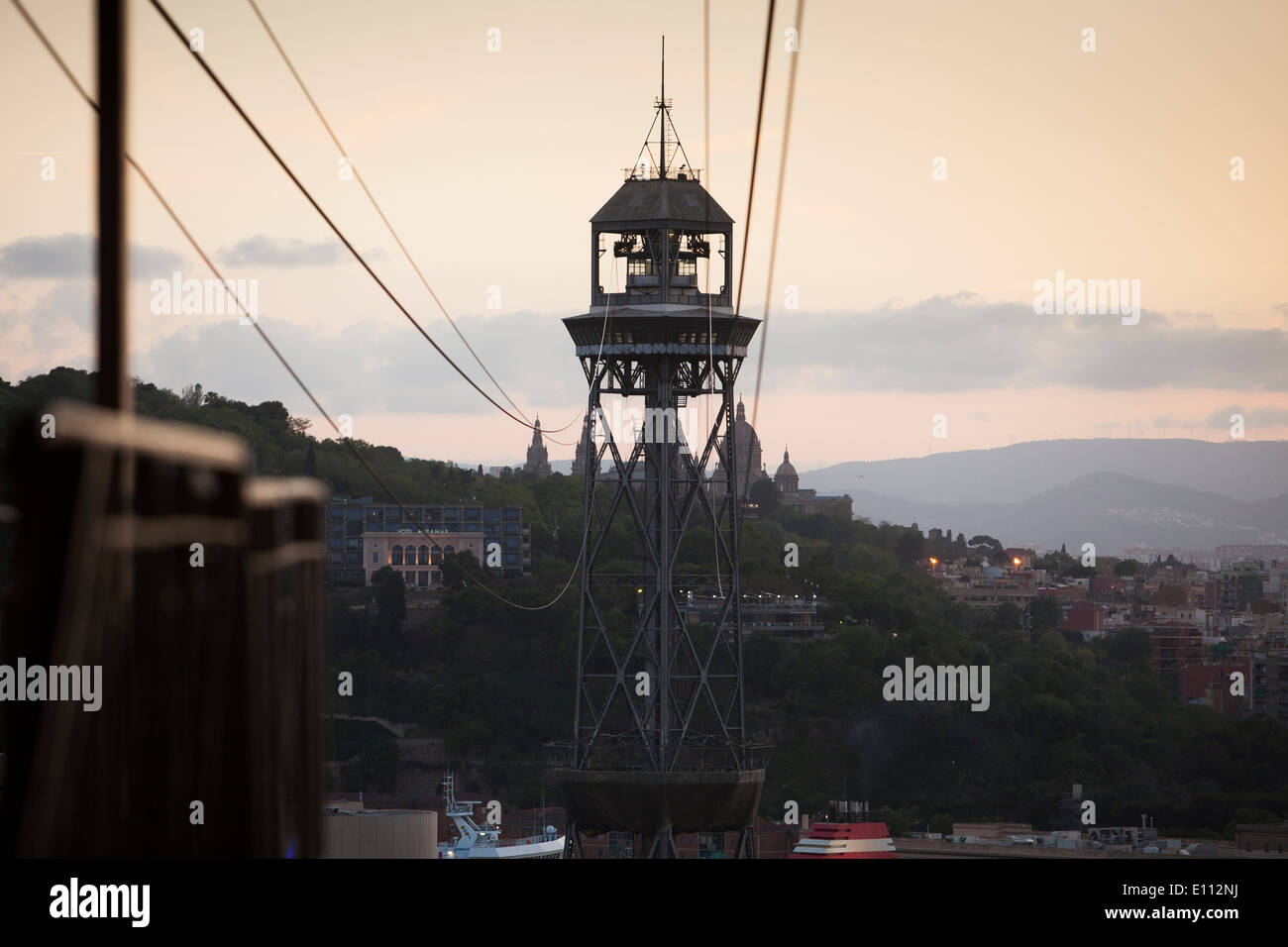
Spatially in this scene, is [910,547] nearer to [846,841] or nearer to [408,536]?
[408,536]

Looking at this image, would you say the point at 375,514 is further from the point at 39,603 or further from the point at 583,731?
the point at 39,603

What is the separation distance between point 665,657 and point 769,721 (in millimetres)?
39458

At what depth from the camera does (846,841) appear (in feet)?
168

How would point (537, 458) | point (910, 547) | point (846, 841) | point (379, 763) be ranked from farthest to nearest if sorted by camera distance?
point (537, 458) < point (910, 547) < point (379, 763) < point (846, 841)

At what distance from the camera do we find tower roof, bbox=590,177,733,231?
122 feet

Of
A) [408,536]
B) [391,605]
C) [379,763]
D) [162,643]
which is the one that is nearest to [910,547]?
[408,536]

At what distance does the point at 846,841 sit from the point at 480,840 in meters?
22.5

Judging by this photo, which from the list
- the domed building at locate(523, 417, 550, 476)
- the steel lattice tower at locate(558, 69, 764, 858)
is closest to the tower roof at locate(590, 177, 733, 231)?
the steel lattice tower at locate(558, 69, 764, 858)

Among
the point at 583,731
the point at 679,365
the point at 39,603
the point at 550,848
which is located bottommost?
the point at 550,848

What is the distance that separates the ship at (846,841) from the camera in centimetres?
5027

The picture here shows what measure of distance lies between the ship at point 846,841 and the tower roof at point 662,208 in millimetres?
18704

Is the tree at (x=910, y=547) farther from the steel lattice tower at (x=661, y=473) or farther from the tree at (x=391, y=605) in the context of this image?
the steel lattice tower at (x=661, y=473)
